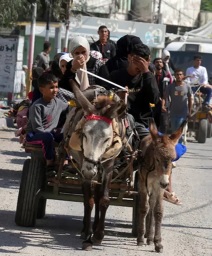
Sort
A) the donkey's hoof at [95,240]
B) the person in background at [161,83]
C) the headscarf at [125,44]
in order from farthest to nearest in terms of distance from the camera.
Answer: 1. the headscarf at [125,44]
2. the person in background at [161,83]
3. the donkey's hoof at [95,240]

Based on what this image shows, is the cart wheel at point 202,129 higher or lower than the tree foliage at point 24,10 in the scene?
lower

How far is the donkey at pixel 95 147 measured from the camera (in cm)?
886

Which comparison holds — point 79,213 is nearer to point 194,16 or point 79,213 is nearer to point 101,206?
point 101,206

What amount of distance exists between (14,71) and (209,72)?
23.6 ft

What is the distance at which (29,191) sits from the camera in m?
9.98

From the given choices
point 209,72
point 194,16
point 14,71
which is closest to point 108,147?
point 14,71

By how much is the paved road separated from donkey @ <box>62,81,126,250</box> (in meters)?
0.34

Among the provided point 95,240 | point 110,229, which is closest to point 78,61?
point 110,229

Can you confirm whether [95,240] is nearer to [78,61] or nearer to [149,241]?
[149,241]

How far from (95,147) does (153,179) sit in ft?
3.02

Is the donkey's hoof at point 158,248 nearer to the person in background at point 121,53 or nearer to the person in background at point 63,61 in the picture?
the person in background at point 121,53

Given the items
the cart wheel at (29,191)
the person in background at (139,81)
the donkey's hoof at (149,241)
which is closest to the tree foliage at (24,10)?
the person in background at (139,81)

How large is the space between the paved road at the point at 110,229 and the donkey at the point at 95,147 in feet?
1.13

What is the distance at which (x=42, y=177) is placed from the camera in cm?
1011
